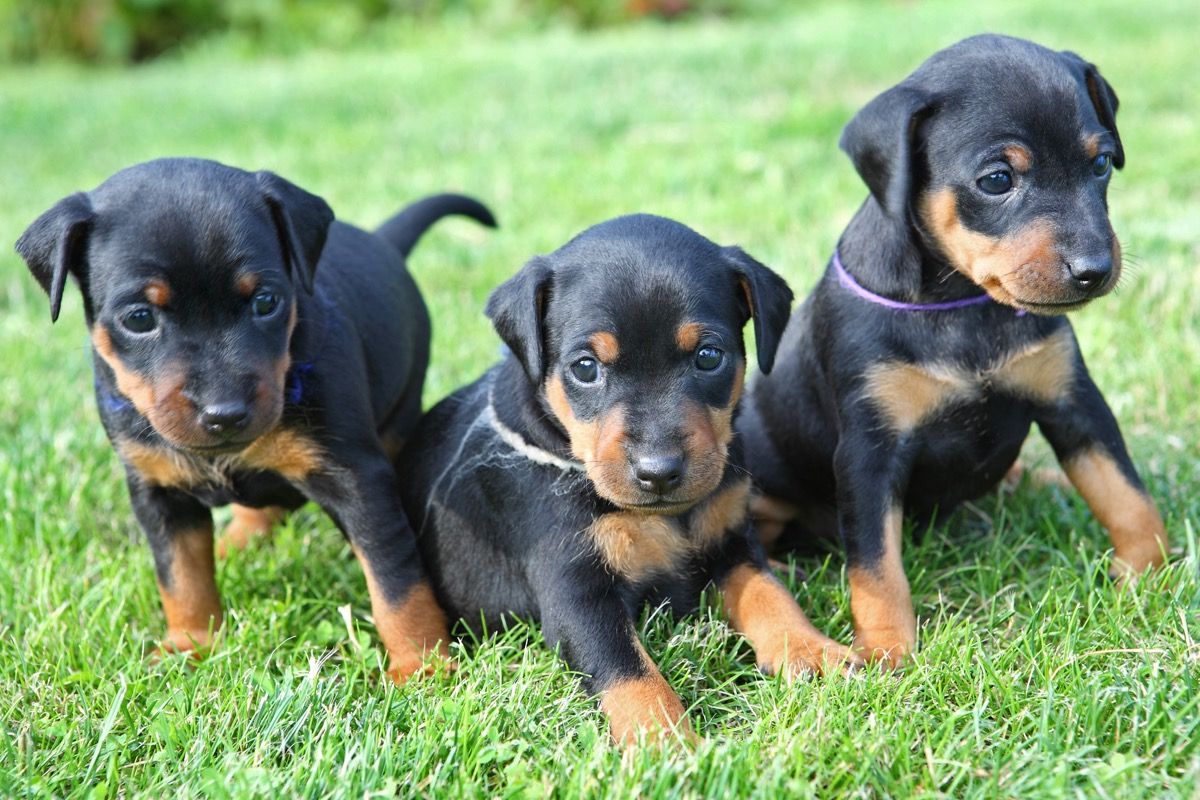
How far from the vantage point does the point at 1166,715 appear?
275 cm

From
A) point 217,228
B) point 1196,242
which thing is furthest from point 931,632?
point 1196,242

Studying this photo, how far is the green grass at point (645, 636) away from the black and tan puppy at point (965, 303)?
0.23 meters

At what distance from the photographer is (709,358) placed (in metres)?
3.23

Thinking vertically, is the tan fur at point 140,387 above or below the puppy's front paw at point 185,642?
above

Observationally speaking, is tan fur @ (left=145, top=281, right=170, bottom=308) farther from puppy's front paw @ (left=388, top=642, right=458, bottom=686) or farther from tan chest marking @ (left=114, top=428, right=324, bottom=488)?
puppy's front paw @ (left=388, top=642, right=458, bottom=686)

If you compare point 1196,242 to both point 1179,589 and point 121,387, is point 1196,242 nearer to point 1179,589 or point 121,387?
point 1179,589

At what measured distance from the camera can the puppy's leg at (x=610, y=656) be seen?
2986mm

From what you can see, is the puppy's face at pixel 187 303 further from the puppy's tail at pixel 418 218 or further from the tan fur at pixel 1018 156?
the tan fur at pixel 1018 156

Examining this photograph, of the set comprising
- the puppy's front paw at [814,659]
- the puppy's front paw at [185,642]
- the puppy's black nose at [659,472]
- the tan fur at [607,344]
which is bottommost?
the puppy's front paw at [185,642]

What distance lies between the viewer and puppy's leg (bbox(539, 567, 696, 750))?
2.99 m

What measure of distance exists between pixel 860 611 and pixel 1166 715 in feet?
2.82

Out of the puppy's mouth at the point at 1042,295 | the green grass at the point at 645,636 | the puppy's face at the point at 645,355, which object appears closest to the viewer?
the green grass at the point at 645,636

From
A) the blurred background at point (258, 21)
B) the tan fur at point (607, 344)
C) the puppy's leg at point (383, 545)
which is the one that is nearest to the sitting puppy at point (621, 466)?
the tan fur at point (607, 344)

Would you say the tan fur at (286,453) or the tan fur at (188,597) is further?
the tan fur at (188,597)
